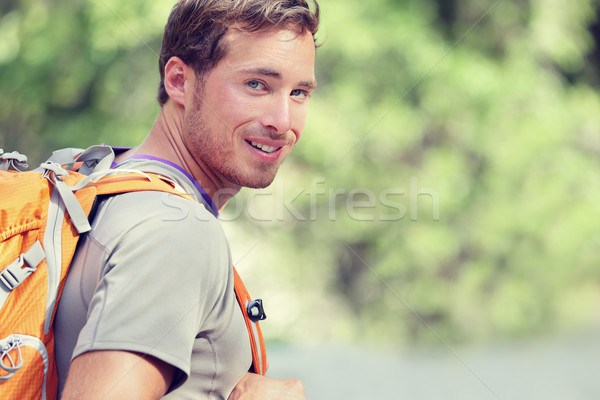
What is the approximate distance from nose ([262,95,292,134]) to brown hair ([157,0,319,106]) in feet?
0.50

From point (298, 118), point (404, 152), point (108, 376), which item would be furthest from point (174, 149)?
point (404, 152)

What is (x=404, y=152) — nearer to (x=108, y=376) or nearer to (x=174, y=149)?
(x=174, y=149)

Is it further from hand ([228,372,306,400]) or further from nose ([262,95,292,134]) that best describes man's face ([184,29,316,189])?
hand ([228,372,306,400])

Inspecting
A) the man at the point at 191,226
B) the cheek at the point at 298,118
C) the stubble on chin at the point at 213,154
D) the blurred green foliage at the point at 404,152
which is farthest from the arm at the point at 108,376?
the blurred green foliage at the point at 404,152

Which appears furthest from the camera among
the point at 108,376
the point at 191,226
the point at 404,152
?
the point at 404,152

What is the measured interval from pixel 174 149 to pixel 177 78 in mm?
190

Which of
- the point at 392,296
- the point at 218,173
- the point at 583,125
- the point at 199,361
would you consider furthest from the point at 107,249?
the point at 583,125

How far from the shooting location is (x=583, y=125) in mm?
6336

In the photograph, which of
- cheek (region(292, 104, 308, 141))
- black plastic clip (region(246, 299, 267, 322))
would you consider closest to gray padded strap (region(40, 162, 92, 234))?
black plastic clip (region(246, 299, 267, 322))

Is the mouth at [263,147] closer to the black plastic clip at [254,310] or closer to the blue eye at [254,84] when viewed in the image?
the blue eye at [254,84]

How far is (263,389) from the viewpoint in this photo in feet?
4.50

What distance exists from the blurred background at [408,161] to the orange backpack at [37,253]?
162 inches

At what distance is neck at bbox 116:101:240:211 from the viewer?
1.55m

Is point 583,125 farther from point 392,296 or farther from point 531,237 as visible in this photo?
point 392,296
